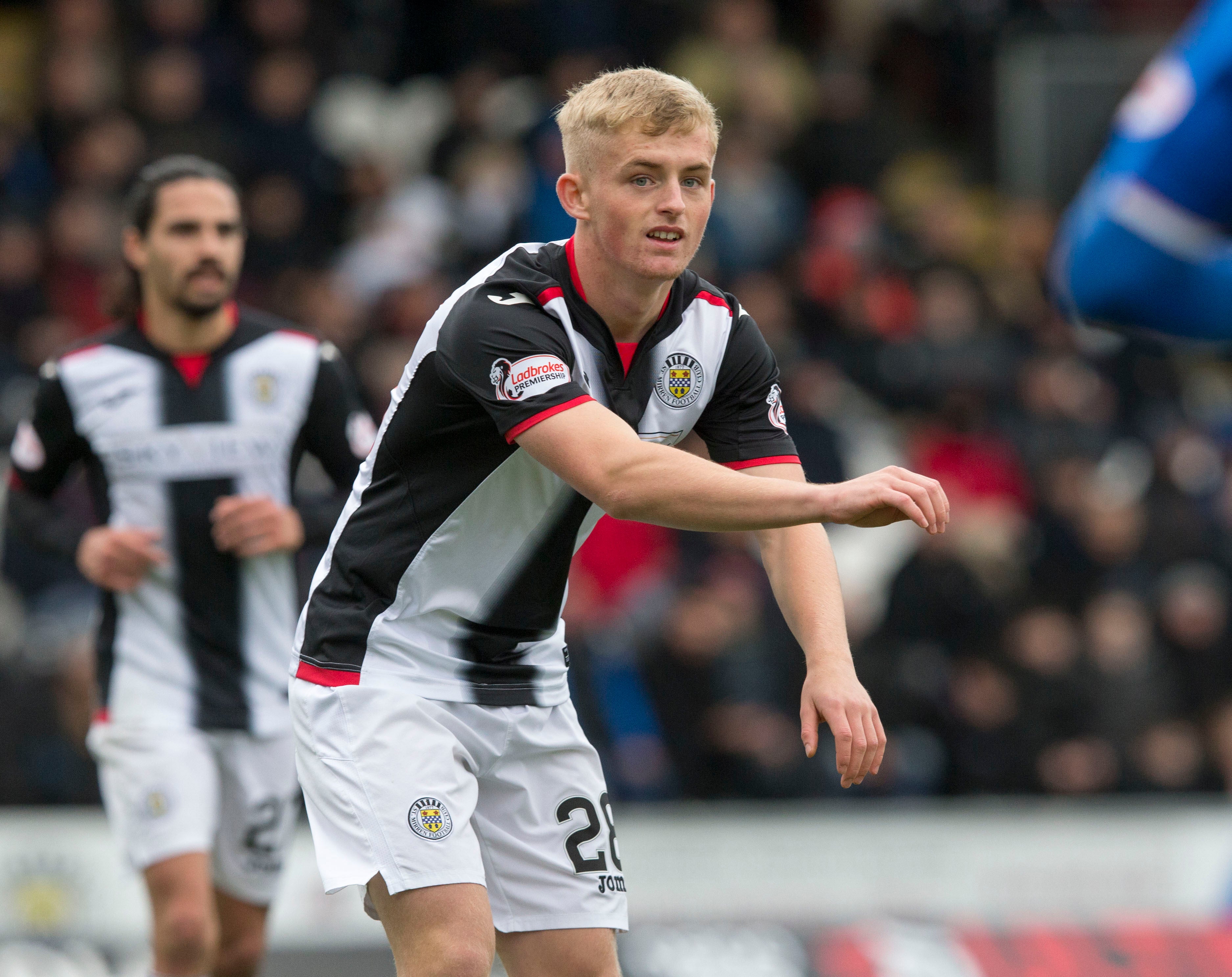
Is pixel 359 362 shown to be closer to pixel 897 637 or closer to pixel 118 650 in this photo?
pixel 897 637

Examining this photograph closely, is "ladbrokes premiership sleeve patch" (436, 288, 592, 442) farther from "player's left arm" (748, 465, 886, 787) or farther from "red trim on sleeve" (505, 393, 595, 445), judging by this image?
"player's left arm" (748, 465, 886, 787)

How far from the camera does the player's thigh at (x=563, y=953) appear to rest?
4.21 meters

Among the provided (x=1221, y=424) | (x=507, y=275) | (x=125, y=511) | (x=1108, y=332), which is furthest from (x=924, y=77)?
(x=1108, y=332)

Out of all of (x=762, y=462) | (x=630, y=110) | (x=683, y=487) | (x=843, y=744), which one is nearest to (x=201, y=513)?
(x=762, y=462)

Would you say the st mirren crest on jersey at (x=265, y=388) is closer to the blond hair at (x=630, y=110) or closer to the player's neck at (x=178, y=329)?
the player's neck at (x=178, y=329)

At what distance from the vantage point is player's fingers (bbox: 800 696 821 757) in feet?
12.4

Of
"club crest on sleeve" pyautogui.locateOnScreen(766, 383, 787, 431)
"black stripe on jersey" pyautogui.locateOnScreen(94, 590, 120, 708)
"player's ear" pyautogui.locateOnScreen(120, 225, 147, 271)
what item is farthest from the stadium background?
"club crest on sleeve" pyautogui.locateOnScreen(766, 383, 787, 431)

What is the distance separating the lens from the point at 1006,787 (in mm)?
10039

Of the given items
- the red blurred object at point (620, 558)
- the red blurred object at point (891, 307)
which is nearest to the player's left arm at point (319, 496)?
the red blurred object at point (620, 558)

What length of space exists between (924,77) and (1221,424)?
170 inches

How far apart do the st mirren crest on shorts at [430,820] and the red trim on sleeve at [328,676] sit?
0.34 metres

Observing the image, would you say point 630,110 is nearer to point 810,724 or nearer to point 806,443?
point 810,724

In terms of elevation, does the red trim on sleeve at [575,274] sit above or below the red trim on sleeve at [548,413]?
above

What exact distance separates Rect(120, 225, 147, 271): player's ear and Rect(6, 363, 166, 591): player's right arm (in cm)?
44
